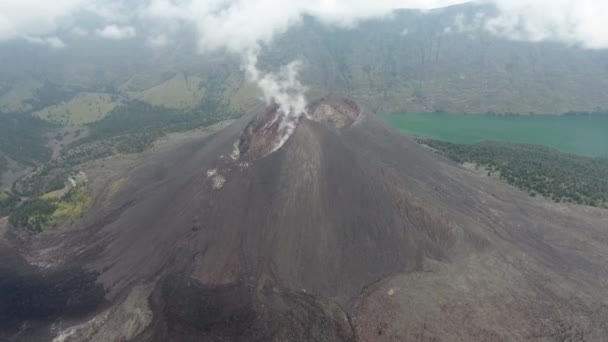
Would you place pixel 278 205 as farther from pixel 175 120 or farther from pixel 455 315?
pixel 175 120

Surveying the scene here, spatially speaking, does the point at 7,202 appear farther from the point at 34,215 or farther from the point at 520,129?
the point at 520,129

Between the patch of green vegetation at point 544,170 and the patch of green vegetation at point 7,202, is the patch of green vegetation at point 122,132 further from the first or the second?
the patch of green vegetation at point 544,170

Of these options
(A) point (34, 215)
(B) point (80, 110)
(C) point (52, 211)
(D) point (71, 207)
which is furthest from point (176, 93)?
(A) point (34, 215)

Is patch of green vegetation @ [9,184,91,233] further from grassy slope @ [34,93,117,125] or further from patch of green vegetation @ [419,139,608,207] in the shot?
grassy slope @ [34,93,117,125]

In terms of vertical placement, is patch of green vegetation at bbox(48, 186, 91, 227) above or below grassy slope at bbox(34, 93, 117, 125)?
below

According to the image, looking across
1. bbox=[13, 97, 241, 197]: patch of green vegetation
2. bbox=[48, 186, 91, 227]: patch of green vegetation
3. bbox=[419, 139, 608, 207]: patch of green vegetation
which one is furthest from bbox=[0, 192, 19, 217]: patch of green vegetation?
bbox=[419, 139, 608, 207]: patch of green vegetation

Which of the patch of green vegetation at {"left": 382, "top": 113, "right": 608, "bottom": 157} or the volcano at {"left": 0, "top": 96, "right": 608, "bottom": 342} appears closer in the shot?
the volcano at {"left": 0, "top": 96, "right": 608, "bottom": 342}

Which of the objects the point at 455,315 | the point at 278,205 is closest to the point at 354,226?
the point at 278,205
